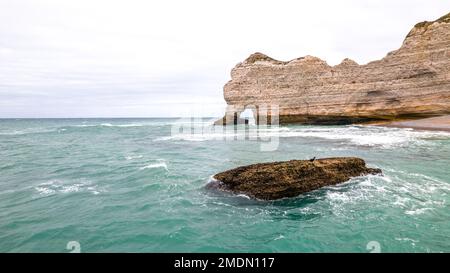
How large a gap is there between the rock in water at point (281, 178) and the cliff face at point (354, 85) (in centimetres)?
3443

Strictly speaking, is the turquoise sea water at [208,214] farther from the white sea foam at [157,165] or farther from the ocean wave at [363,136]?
the ocean wave at [363,136]

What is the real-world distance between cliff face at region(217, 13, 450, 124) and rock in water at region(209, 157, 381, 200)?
34.4 m

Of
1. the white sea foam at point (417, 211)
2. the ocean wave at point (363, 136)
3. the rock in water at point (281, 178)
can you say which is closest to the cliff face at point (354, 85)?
the ocean wave at point (363, 136)

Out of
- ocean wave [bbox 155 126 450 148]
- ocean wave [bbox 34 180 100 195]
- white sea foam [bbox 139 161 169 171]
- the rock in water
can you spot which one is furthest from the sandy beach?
ocean wave [bbox 34 180 100 195]

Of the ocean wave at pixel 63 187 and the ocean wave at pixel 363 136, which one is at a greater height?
the ocean wave at pixel 363 136

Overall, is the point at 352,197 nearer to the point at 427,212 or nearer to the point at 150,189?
the point at 427,212

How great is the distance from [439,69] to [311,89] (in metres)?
Answer: 16.9

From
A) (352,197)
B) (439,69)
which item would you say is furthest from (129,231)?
(439,69)

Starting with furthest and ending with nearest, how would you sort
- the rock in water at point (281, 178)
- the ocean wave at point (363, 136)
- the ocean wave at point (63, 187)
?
the ocean wave at point (363, 136), the ocean wave at point (63, 187), the rock in water at point (281, 178)

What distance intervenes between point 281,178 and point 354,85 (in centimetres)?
3970

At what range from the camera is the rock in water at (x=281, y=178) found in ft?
31.7

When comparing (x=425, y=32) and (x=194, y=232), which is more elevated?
(x=425, y=32)

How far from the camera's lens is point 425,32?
1492 inches
